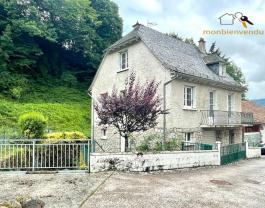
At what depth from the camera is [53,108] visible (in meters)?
28.0

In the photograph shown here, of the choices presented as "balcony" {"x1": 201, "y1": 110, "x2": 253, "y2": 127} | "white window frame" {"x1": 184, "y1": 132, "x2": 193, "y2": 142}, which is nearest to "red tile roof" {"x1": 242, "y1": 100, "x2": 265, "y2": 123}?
"balcony" {"x1": 201, "y1": 110, "x2": 253, "y2": 127}

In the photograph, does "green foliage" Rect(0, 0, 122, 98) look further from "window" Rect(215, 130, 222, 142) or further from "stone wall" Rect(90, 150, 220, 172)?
"stone wall" Rect(90, 150, 220, 172)

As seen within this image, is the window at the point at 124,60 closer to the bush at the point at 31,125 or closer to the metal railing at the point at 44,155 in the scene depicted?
the bush at the point at 31,125

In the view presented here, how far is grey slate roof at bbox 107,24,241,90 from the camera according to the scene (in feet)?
62.8

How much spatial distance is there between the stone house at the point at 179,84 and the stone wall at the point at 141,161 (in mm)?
3625

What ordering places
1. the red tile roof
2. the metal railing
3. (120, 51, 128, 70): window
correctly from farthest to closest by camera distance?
the red tile roof < (120, 51, 128, 70): window < the metal railing

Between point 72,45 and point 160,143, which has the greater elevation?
point 72,45

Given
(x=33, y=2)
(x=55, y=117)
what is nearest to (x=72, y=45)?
(x=33, y=2)

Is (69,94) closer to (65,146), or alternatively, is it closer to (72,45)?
(72,45)

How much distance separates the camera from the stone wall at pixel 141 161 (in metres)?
11.6

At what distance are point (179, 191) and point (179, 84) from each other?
10196 millimetres

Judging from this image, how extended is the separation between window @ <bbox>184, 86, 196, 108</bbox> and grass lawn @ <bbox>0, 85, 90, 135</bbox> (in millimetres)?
11167

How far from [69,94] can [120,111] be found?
23237mm

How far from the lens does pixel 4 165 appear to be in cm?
1145
